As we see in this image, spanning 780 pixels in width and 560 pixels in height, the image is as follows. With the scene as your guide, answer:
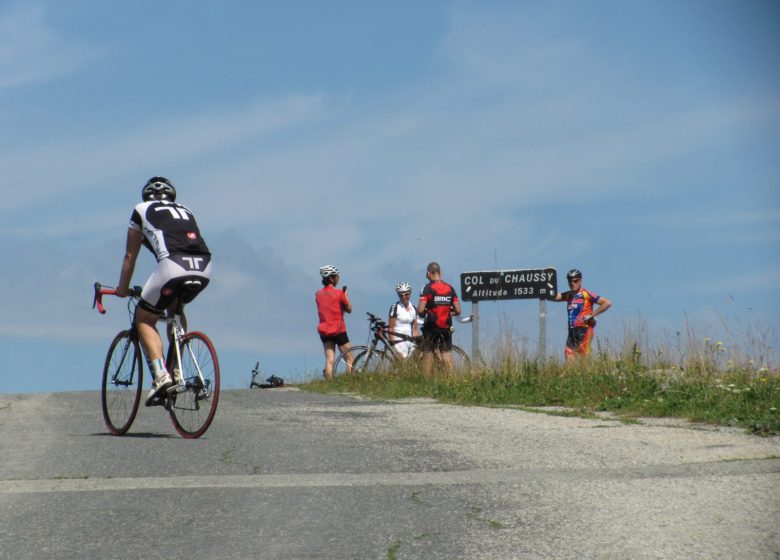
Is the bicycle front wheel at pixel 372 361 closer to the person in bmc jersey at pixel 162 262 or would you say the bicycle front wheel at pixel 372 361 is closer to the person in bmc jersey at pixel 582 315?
the person in bmc jersey at pixel 582 315

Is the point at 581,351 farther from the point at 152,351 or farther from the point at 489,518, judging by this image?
the point at 489,518

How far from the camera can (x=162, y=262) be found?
8.85 metres

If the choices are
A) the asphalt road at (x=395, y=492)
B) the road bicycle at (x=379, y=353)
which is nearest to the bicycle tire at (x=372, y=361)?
the road bicycle at (x=379, y=353)

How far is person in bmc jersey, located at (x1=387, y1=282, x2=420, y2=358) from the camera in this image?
19.3m

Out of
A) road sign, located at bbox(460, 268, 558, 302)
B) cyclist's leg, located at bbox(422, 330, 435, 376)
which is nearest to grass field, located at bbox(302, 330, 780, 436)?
cyclist's leg, located at bbox(422, 330, 435, 376)

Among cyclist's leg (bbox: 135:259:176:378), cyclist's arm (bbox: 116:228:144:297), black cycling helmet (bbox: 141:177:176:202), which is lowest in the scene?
cyclist's leg (bbox: 135:259:176:378)

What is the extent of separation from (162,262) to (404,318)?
10.9 meters

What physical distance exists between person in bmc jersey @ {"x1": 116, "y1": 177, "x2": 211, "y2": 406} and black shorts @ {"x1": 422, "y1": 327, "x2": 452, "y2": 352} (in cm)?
879

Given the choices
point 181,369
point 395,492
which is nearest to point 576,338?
point 181,369

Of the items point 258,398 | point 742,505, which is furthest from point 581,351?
point 742,505

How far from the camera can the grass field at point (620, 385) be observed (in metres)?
10.6

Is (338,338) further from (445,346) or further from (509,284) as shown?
(509,284)

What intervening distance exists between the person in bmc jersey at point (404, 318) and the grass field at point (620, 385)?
1567mm

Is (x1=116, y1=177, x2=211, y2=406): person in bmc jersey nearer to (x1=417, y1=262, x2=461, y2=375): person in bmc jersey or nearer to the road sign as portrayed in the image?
(x1=417, y1=262, x2=461, y2=375): person in bmc jersey
